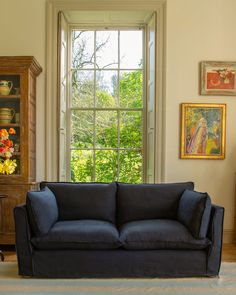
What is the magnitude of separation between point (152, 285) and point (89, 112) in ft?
9.00

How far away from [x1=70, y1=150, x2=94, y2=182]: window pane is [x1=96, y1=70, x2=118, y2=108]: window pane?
0.68 meters

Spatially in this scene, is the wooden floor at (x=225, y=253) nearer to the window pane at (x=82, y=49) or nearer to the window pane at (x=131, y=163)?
the window pane at (x=131, y=163)

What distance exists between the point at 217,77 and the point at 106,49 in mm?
1516

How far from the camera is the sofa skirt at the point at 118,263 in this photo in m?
3.20

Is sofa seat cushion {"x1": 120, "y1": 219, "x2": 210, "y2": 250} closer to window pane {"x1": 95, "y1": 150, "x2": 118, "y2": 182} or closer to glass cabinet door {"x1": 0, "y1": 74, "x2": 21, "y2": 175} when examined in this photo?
glass cabinet door {"x1": 0, "y1": 74, "x2": 21, "y2": 175}

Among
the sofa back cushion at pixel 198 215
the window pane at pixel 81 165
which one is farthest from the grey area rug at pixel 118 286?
the window pane at pixel 81 165

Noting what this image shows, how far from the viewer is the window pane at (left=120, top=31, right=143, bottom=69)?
5.26 metres

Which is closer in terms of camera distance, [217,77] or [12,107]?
[12,107]

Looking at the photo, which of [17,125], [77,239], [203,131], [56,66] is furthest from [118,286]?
[56,66]

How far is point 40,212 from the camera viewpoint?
10.6 feet

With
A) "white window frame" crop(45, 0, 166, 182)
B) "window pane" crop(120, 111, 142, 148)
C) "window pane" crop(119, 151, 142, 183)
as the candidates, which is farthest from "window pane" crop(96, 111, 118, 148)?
"white window frame" crop(45, 0, 166, 182)

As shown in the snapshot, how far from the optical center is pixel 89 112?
5238 mm

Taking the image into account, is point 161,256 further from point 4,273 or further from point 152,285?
point 4,273

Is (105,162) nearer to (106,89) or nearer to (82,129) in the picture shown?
(82,129)
